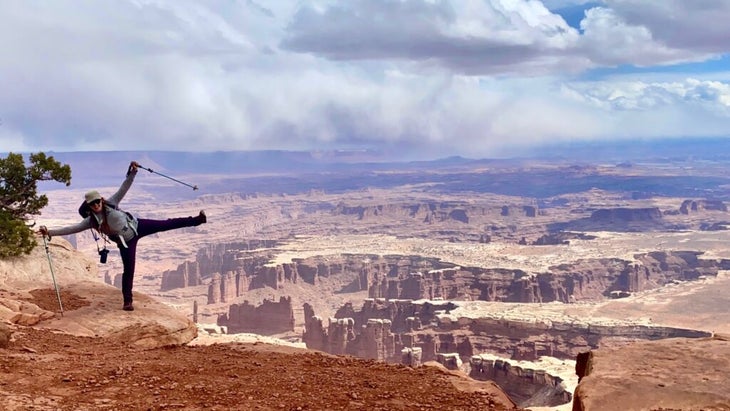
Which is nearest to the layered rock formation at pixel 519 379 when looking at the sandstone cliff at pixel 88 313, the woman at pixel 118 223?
the sandstone cliff at pixel 88 313

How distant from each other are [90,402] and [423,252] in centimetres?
15064

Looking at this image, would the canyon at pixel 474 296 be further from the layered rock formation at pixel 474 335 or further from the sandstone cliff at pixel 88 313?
the sandstone cliff at pixel 88 313

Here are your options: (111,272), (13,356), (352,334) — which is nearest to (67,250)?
(13,356)

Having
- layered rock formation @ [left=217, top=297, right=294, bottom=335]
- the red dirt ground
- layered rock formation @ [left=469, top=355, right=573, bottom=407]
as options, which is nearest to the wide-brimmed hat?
the red dirt ground

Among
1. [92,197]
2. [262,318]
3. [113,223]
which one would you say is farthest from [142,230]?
[262,318]

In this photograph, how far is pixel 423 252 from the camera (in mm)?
158500

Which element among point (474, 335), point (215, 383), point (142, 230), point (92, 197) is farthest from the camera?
point (474, 335)

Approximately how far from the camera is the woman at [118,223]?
630 inches

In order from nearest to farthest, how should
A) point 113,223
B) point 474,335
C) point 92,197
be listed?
1. point 92,197
2. point 113,223
3. point 474,335

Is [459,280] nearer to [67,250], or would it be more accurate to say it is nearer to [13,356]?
[67,250]

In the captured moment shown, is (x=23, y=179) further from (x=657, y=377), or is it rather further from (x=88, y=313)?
(x=657, y=377)

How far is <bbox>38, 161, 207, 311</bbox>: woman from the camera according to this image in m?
16.0

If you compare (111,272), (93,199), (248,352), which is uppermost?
(93,199)

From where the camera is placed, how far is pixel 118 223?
1627cm
